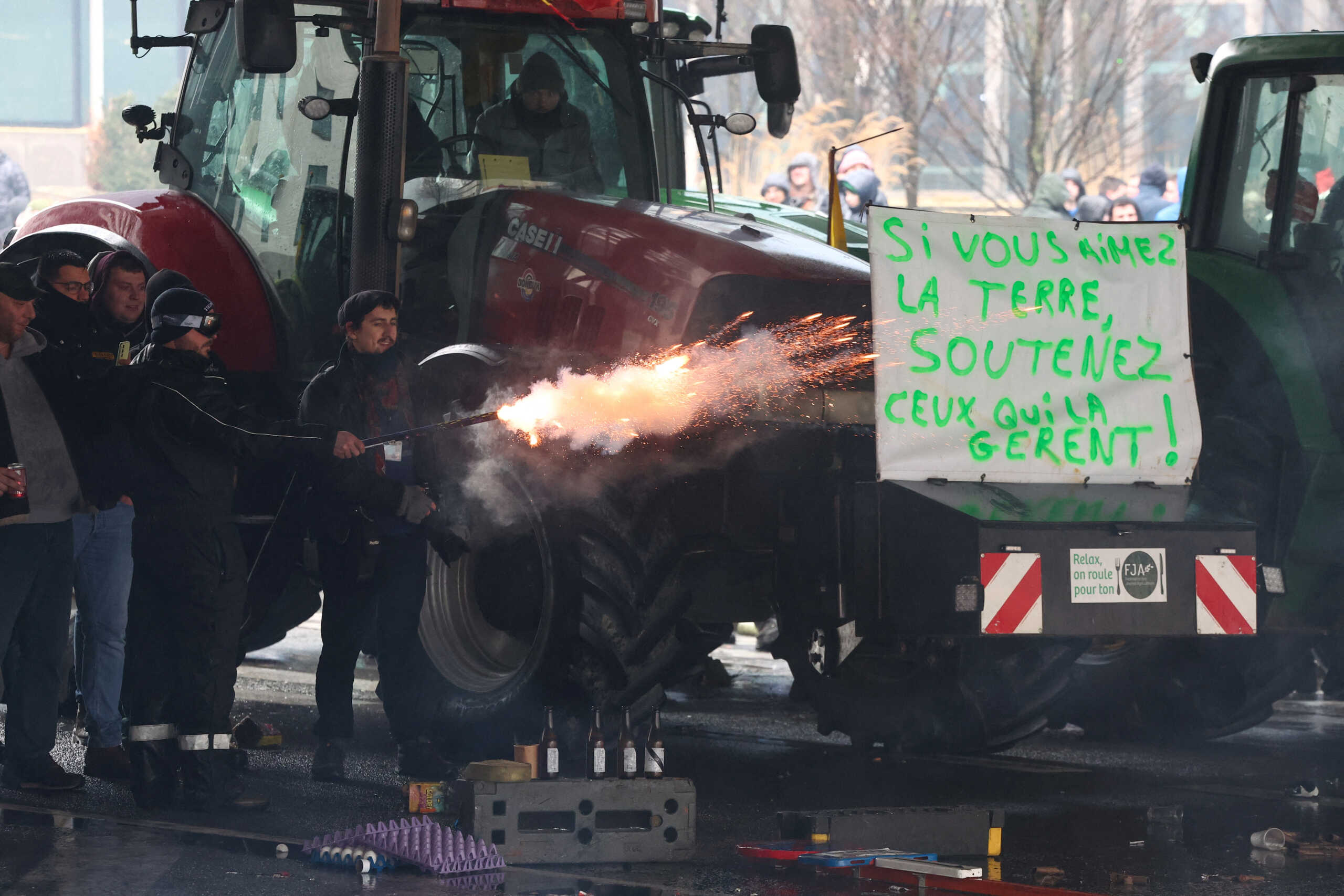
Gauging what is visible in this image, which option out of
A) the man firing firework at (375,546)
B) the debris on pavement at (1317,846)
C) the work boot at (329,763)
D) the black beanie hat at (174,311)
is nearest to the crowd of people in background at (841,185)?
the man firing firework at (375,546)

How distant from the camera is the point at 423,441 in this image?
25.5 feet

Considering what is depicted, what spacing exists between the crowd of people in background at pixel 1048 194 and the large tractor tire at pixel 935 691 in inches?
179

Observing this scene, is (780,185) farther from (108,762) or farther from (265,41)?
(108,762)

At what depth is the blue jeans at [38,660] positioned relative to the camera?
7.37m

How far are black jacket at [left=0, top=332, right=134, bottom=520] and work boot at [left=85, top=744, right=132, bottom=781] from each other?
39.7 inches

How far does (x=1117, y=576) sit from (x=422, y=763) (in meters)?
2.93

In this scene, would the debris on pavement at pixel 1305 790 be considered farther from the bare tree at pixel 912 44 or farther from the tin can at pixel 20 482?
the bare tree at pixel 912 44

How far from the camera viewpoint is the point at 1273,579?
7.24m

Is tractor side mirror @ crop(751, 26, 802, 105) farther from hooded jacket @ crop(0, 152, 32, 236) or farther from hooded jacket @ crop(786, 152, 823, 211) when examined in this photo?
hooded jacket @ crop(0, 152, 32, 236)

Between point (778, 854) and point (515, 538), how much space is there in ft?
6.68

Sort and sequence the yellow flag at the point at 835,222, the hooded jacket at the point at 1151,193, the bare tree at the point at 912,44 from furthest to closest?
the bare tree at the point at 912,44
the hooded jacket at the point at 1151,193
the yellow flag at the point at 835,222

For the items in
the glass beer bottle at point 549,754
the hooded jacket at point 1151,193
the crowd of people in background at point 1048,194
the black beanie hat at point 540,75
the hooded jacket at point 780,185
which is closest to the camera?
the glass beer bottle at point 549,754


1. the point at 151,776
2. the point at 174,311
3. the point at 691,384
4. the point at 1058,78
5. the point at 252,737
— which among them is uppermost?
the point at 1058,78

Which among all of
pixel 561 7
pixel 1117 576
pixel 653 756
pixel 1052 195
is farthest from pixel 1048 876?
pixel 1052 195
